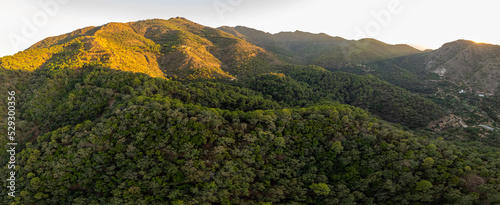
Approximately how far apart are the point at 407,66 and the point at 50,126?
25525 centimetres

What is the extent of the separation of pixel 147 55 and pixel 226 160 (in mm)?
130358

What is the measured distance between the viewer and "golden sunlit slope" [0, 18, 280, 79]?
90.0 metres

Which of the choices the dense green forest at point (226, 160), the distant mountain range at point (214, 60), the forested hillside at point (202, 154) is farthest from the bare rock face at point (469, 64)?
the dense green forest at point (226, 160)

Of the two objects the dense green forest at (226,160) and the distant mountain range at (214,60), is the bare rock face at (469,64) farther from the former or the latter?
the dense green forest at (226,160)

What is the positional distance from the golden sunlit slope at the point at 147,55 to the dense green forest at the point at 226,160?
43.2 meters

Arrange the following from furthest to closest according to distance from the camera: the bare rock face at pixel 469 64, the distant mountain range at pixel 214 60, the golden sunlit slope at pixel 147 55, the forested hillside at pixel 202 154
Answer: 1. the bare rock face at pixel 469 64
2. the distant mountain range at pixel 214 60
3. the golden sunlit slope at pixel 147 55
4. the forested hillside at pixel 202 154

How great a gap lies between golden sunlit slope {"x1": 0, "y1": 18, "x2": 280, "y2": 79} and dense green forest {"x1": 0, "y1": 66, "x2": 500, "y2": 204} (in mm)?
43246

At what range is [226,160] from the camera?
45.4 meters

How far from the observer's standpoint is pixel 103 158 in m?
44.5

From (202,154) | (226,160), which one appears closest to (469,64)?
(226,160)

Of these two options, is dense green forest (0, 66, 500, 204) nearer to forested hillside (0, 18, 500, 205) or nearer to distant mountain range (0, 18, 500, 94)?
forested hillside (0, 18, 500, 205)

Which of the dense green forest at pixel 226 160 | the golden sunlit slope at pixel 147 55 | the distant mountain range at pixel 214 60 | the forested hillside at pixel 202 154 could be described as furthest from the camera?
the distant mountain range at pixel 214 60

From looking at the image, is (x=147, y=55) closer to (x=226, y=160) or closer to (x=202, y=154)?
(x=202, y=154)

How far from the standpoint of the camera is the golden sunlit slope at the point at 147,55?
90.0 metres
